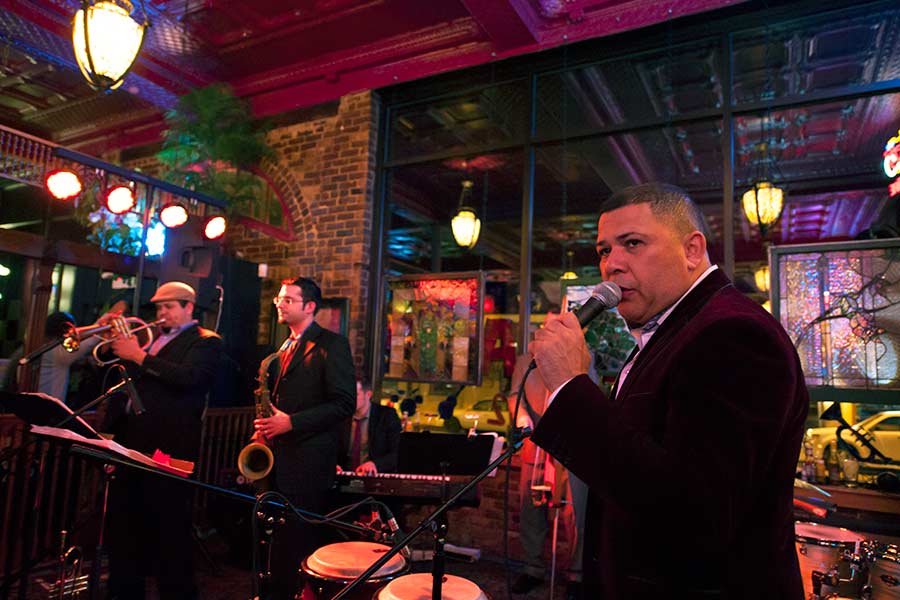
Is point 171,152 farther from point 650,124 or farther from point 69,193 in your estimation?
point 650,124

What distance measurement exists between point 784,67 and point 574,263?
8.20 m

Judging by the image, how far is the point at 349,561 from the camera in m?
2.78

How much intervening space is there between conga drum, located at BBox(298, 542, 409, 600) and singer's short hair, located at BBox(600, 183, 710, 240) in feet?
6.33

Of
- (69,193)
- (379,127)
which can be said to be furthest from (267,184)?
(69,193)

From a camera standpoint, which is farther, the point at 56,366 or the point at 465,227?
the point at 465,227

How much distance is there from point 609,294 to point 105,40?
159 inches

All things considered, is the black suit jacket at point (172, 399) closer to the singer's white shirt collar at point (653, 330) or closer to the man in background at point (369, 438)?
the man in background at point (369, 438)

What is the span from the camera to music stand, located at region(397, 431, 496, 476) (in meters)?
3.83

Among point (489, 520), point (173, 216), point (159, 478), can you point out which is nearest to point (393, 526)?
point (159, 478)

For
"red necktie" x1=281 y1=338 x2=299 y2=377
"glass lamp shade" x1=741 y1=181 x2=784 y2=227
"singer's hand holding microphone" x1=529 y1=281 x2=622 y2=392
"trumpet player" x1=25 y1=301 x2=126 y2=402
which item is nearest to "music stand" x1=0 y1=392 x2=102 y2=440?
"red necktie" x1=281 y1=338 x2=299 y2=377

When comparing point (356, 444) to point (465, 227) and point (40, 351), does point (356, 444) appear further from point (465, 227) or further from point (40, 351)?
point (465, 227)

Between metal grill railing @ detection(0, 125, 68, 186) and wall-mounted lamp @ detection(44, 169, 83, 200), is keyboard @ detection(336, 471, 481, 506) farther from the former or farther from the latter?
metal grill railing @ detection(0, 125, 68, 186)

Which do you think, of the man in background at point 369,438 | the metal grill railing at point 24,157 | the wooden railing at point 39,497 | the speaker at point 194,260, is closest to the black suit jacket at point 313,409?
the man in background at point 369,438

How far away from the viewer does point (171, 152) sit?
7.55 meters
